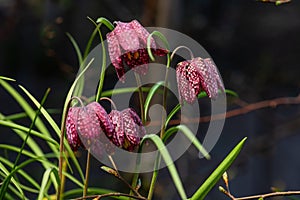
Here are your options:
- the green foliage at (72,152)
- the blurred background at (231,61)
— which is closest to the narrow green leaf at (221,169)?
the green foliage at (72,152)

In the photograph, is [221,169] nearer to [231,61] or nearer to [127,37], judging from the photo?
[127,37]

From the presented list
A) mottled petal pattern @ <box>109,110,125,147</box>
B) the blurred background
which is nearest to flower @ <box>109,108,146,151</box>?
mottled petal pattern @ <box>109,110,125,147</box>

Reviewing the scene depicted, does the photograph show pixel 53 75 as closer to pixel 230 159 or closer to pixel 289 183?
pixel 289 183

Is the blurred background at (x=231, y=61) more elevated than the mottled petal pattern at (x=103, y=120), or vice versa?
the mottled petal pattern at (x=103, y=120)

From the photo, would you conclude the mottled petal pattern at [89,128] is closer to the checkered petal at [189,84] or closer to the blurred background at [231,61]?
the checkered petal at [189,84]

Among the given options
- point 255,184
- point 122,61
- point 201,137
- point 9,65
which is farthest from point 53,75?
point 122,61

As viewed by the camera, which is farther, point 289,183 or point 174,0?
point 289,183

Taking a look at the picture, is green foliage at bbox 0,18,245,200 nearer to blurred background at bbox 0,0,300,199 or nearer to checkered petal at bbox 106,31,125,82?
checkered petal at bbox 106,31,125,82
